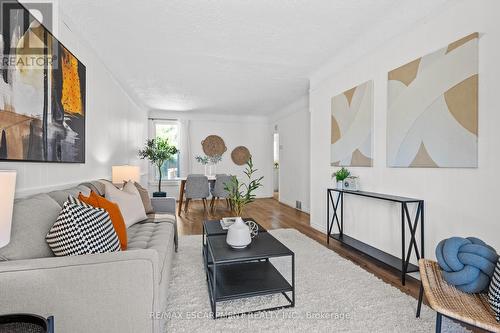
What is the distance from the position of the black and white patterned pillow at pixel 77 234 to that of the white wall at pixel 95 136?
0.66 metres

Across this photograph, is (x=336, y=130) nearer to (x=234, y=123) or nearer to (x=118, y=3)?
(x=118, y=3)

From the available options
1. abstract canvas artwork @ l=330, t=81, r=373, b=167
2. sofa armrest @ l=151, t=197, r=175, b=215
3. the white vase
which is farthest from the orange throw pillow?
abstract canvas artwork @ l=330, t=81, r=373, b=167

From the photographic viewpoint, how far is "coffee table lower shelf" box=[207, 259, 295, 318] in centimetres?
169

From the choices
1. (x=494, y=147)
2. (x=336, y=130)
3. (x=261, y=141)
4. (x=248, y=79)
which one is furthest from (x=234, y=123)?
(x=494, y=147)

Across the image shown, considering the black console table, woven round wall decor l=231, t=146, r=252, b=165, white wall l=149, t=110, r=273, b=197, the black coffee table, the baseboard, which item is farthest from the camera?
woven round wall decor l=231, t=146, r=252, b=165

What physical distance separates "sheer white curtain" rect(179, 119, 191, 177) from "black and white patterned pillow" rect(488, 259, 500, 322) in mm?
6579

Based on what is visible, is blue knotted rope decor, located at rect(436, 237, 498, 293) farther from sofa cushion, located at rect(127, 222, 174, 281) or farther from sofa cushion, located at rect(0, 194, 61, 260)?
sofa cushion, located at rect(0, 194, 61, 260)

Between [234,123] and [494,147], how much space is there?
6.29m

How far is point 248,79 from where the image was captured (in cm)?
429

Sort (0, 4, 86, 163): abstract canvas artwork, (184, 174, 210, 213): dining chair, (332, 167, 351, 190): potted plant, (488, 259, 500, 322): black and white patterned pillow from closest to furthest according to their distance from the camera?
(488, 259, 500, 322): black and white patterned pillow
(0, 4, 86, 163): abstract canvas artwork
(332, 167, 351, 190): potted plant
(184, 174, 210, 213): dining chair

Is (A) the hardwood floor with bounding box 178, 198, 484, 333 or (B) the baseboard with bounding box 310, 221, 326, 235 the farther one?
(B) the baseboard with bounding box 310, 221, 326, 235

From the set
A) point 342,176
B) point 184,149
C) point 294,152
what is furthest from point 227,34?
point 184,149

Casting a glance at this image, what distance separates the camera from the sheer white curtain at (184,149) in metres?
7.07

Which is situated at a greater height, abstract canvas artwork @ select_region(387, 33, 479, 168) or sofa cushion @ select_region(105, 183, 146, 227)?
abstract canvas artwork @ select_region(387, 33, 479, 168)
